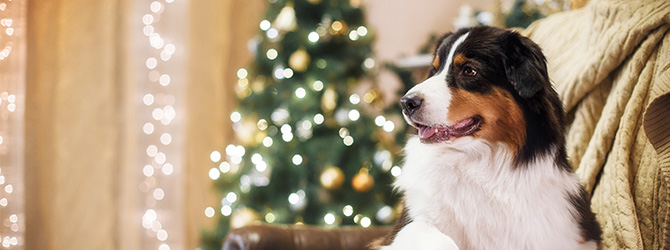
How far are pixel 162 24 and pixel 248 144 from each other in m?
0.96

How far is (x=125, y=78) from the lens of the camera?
10.6ft

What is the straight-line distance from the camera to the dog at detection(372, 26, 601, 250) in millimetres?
1332

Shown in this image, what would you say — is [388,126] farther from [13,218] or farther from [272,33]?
[13,218]

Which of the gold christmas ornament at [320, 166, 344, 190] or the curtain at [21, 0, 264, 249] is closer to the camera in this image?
the curtain at [21, 0, 264, 249]

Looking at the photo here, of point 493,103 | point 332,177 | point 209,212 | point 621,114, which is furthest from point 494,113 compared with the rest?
point 209,212

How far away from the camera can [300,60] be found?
10.3 feet

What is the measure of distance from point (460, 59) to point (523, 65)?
162 mm

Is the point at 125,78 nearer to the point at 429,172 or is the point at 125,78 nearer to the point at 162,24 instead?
the point at 162,24

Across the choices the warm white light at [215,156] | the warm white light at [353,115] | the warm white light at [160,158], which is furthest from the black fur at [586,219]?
the warm white light at [160,158]

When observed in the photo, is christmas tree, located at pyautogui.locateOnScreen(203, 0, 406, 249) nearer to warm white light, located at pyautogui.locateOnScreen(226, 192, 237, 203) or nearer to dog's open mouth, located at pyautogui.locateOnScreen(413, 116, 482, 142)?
warm white light, located at pyautogui.locateOnScreen(226, 192, 237, 203)

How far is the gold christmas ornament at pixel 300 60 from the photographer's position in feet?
10.3

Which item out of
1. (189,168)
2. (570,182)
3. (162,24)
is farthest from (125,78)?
(570,182)

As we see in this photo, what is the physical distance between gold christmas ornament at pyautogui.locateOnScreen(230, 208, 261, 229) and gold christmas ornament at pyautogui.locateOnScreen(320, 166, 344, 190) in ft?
1.59

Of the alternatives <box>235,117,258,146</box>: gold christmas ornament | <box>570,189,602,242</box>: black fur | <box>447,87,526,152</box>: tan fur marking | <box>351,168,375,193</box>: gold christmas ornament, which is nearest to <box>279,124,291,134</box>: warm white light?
<box>235,117,258,146</box>: gold christmas ornament
